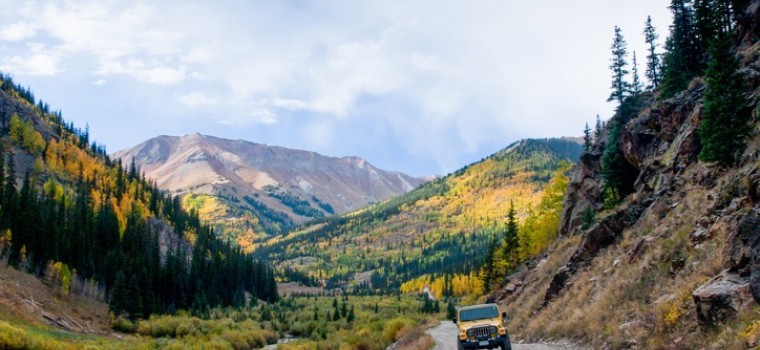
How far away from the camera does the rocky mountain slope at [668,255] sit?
15.8 metres

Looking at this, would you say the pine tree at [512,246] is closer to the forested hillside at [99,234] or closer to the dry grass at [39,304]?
the dry grass at [39,304]

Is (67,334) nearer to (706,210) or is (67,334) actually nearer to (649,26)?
(706,210)

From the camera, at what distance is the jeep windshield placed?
24.5m

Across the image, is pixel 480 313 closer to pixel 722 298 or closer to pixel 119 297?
pixel 722 298

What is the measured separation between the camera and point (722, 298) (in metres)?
15.4

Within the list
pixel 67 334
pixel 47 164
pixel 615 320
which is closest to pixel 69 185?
pixel 47 164

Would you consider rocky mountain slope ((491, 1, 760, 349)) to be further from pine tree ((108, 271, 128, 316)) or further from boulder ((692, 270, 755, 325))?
pine tree ((108, 271, 128, 316))

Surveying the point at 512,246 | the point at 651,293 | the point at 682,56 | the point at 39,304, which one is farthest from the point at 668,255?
the point at 39,304

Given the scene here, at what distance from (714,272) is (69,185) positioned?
172306 mm

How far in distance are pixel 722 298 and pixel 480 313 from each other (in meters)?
11.0

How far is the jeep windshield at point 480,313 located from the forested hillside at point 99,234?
7292 centimetres

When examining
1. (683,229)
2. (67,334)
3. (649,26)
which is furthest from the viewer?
(649,26)

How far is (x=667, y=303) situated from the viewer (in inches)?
A: 747

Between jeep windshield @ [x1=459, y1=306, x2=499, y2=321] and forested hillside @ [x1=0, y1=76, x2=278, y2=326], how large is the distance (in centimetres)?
7292
